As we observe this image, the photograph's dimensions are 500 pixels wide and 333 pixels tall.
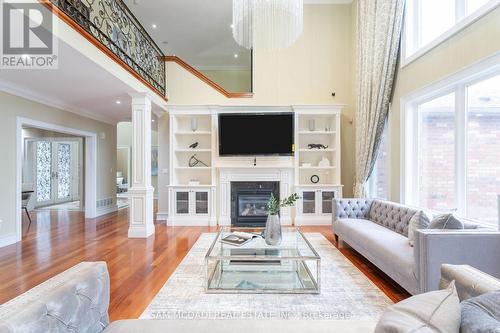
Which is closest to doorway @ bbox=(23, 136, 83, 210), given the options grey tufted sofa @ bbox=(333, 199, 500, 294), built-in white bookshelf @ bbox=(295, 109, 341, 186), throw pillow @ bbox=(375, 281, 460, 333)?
built-in white bookshelf @ bbox=(295, 109, 341, 186)

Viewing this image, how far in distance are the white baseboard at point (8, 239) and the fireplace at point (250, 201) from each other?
3866mm

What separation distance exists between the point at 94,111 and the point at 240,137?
3777mm

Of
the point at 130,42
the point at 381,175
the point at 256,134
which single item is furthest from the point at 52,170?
the point at 381,175

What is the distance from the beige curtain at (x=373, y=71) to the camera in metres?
4.23

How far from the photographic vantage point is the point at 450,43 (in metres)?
A: 3.13

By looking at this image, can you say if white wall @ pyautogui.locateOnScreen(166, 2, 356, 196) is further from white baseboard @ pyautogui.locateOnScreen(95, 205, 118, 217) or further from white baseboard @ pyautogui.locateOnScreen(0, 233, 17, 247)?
white baseboard @ pyautogui.locateOnScreen(0, 233, 17, 247)

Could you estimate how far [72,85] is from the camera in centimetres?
434

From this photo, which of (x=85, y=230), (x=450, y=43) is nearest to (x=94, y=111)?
(x=85, y=230)

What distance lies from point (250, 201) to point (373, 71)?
3498mm

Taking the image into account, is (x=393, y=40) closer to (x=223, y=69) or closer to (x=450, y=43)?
(x=450, y=43)

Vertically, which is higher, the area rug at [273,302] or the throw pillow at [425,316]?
the throw pillow at [425,316]

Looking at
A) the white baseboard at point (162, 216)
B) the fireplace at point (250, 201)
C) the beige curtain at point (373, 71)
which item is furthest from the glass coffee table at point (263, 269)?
the white baseboard at point (162, 216)

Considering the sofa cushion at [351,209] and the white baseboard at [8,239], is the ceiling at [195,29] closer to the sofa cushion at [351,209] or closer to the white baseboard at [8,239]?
the sofa cushion at [351,209]

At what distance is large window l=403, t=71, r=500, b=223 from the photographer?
9.17 ft
